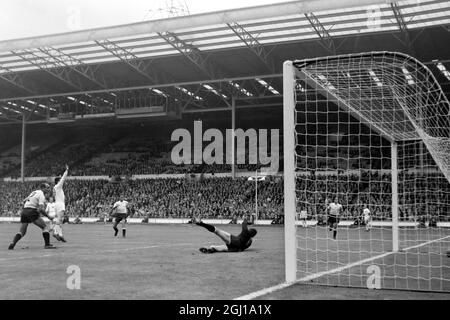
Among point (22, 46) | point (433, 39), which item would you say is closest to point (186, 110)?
point (22, 46)

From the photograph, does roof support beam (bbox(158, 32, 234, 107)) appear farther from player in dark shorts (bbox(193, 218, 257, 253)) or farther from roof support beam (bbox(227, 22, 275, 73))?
player in dark shorts (bbox(193, 218, 257, 253))

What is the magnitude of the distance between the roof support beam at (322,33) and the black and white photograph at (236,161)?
130 mm

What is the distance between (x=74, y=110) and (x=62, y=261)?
39385mm

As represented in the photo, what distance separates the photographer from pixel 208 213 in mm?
40562

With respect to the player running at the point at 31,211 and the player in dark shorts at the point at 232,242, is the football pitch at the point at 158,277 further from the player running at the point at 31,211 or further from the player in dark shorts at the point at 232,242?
the player running at the point at 31,211

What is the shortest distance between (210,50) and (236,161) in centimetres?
1241

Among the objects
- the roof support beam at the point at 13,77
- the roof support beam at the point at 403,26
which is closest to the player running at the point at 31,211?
the roof support beam at the point at 403,26

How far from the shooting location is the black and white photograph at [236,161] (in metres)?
8.73

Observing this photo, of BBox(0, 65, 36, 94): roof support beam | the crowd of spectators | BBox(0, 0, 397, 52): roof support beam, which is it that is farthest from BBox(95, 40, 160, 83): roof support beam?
BBox(0, 65, 36, 94): roof support beam

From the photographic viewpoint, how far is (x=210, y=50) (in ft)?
120

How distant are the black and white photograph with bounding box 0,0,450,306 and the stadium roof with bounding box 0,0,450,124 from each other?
0.14 m

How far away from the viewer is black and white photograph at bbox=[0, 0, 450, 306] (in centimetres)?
873

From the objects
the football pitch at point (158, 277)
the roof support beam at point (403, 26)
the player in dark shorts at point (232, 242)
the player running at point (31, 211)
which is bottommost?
the football pitch at point (158, 277)

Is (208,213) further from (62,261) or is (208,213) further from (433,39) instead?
(62,261)
